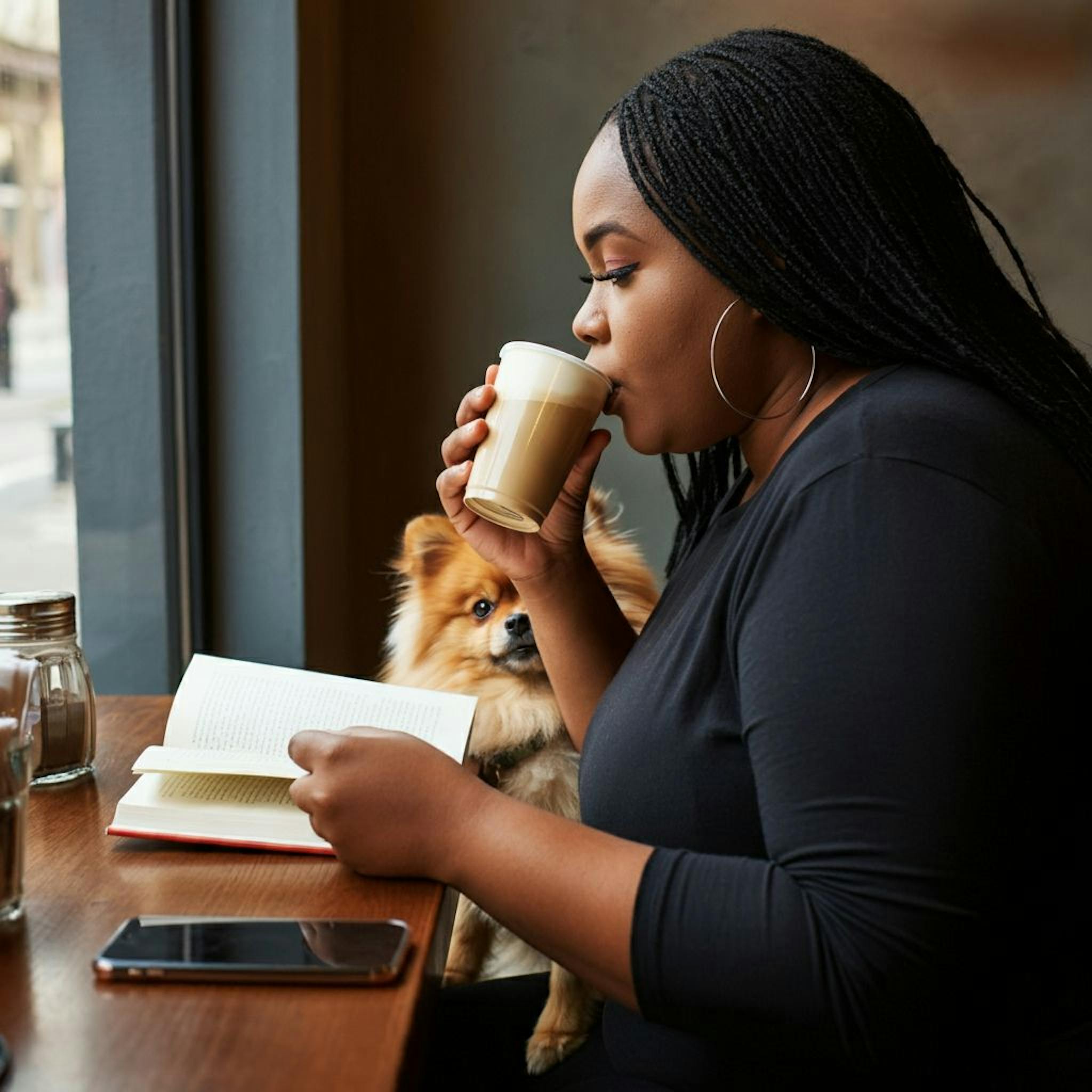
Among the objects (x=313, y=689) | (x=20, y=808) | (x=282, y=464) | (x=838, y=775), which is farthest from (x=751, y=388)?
(x=282, y=464)

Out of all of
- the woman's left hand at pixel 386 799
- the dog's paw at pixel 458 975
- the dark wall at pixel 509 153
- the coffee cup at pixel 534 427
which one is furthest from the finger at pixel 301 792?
the dark wall at pixel 509 153

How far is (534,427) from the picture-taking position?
1.18 m

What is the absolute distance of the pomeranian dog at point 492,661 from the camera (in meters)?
1.70

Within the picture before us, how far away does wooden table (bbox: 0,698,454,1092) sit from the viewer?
2.22ft

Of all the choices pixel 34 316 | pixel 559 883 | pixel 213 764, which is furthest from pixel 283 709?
pixel 34 316

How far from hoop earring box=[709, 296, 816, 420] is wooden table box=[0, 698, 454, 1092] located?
450 mm

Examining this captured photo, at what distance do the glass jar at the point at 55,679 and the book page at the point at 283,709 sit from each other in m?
0.09

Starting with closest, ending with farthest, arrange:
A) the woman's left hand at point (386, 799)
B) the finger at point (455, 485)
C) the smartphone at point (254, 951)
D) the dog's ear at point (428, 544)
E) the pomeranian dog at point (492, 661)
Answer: the smartphone at point (254, 951), the woman's left hand at point (386, 799), the finger at point (455, 485), the pomeranian dog at point (492, 661), the dog's ear at point (428, 544)

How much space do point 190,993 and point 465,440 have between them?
60 cm

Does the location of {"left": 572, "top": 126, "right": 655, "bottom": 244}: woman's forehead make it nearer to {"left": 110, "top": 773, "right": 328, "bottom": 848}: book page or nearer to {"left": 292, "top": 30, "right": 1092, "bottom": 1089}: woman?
{"left": 292, "top": 30, "right": 1092, "bottom": 1089}: woman

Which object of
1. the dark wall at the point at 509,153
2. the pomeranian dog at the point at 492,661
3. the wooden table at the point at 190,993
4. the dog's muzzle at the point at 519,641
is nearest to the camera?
the wooden table at the point at 190,993

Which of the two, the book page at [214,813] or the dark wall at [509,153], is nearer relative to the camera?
the book page at [214,813]

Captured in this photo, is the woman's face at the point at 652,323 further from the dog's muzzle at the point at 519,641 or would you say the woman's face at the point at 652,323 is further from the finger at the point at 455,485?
the dog's muzzle at the point at 519,641

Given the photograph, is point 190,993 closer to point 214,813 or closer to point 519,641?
point 214,813
